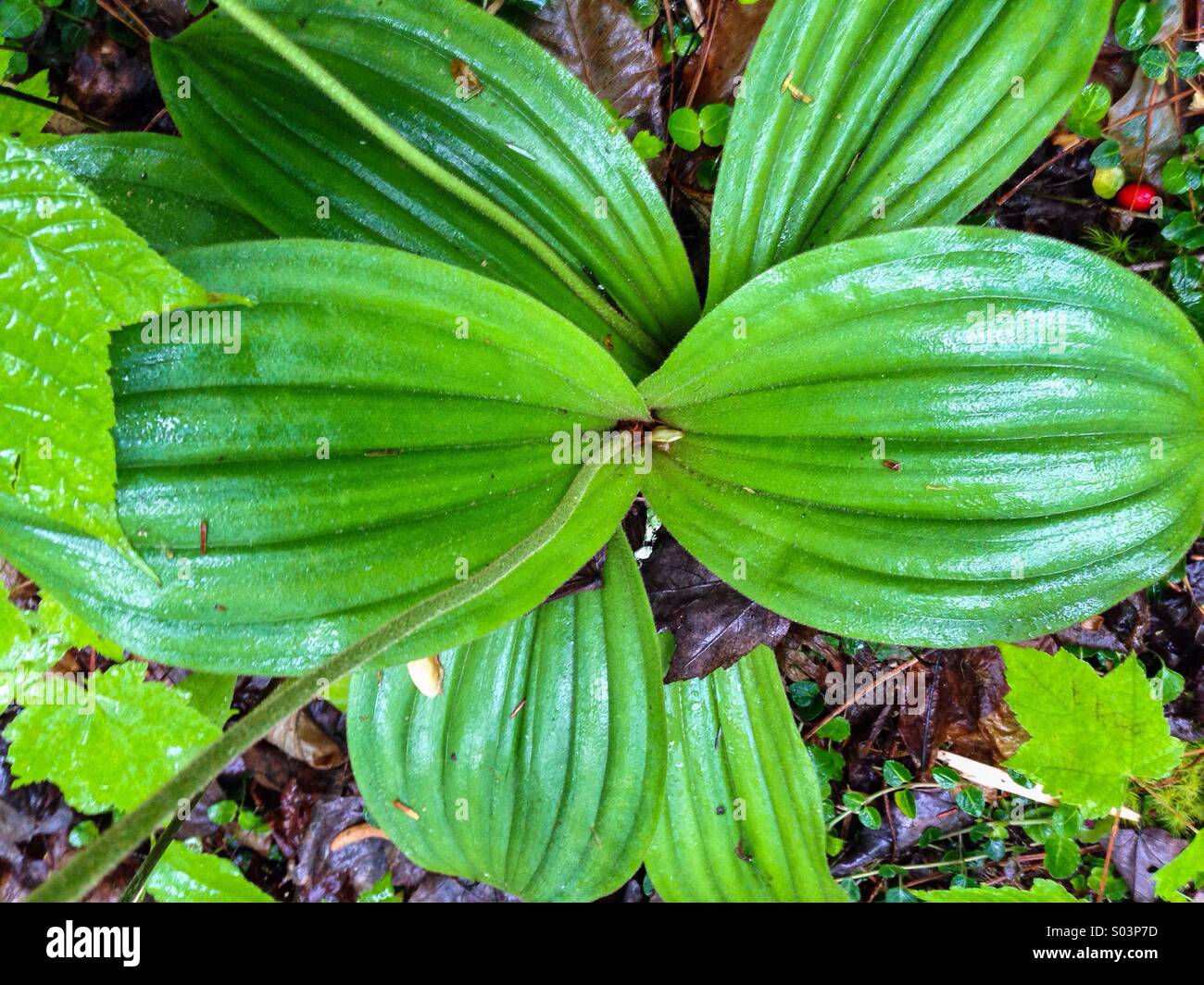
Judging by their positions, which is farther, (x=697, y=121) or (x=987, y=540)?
(x=697, y=121)

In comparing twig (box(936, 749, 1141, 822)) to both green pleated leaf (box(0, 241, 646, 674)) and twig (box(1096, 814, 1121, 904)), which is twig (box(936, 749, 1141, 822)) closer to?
twig (box(1096, 814, 1121, 904))

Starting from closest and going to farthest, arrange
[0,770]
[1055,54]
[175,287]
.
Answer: [175,287], [1055,54], [0,770]

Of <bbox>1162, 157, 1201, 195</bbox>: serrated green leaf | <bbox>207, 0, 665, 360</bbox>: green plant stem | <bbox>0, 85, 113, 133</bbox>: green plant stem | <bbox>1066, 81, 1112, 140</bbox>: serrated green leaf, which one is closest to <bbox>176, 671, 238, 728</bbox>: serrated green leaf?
<bbox>207, 0, 665, 360</bbox>: green plant stem

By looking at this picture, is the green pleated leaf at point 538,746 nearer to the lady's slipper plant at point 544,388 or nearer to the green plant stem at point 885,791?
the lady's slipper plant at point 544,388

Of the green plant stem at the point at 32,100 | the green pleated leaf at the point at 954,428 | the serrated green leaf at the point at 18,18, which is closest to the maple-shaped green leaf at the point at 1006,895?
the green pleated leaf at the point at 954,428

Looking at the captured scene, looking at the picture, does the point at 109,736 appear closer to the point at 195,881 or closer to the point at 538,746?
the point at 195,881

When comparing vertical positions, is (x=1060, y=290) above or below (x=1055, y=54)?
below
